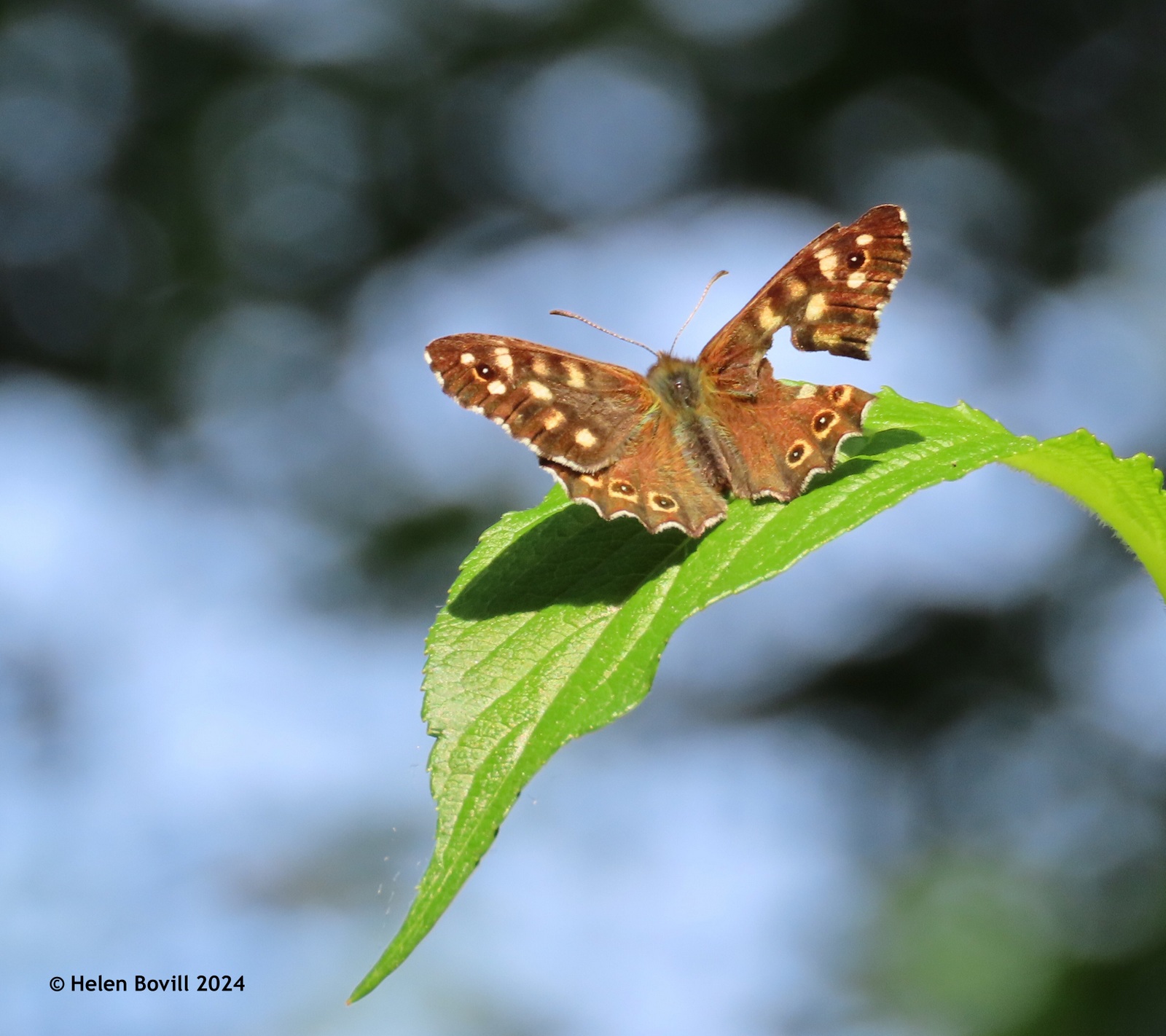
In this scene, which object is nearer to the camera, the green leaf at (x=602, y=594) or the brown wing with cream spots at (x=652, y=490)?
the green leaf at (x=602, y=594)

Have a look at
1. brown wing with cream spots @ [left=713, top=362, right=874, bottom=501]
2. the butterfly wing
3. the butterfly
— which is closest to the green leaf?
brown wing with cream spots @ [left=713, top=362, right=874, bottom=501]

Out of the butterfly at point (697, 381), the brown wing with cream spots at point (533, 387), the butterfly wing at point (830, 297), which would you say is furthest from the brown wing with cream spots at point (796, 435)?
the brown wing with cream spots at point (533, 387)

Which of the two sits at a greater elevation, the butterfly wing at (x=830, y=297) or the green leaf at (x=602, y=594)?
the butterfly wing at (x=830, y=297)

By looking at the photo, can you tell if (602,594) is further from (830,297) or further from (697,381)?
(830,297)

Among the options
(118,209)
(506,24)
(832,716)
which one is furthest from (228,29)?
(832,716)

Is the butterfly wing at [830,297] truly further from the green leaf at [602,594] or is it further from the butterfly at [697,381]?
the green leaf at [602,594]

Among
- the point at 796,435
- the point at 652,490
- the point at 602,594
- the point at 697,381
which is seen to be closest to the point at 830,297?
the point at 697,381
